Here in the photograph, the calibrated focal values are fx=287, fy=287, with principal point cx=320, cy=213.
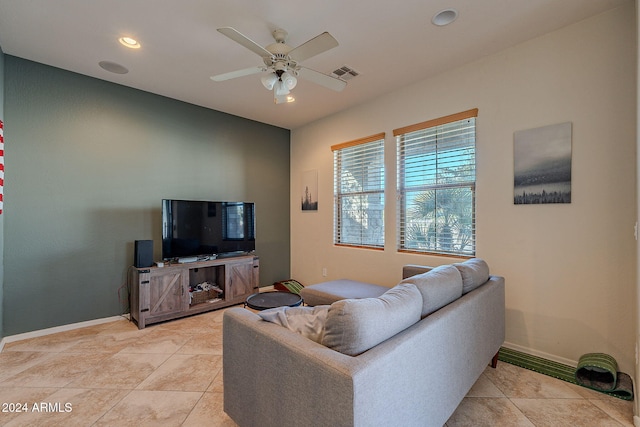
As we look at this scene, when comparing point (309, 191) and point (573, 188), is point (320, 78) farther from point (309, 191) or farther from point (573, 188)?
point (309, 191)

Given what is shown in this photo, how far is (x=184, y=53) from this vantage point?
271 centimetres

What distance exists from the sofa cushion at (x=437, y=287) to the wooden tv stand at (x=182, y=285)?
2.77 meters

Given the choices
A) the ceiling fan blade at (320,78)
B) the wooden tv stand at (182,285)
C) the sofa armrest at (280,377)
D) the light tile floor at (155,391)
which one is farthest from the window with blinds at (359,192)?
the sofa armrest at (280,377)

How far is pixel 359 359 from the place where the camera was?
1.03 m

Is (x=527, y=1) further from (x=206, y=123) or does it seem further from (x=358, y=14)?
(x=206, y=123)

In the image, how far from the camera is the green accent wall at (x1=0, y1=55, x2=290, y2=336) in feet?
9.37

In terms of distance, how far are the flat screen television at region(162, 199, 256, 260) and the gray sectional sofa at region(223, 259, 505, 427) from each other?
7.50 ft

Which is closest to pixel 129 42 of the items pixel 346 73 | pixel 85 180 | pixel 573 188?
Result: pixel 85 180

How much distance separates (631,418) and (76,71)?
549cm

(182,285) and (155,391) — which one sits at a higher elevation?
(182,285)

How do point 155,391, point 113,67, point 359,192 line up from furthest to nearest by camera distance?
point 359,192
point 113,67
point 155,391

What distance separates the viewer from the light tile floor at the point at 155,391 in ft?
5.77

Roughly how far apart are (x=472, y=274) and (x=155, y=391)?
2.37m

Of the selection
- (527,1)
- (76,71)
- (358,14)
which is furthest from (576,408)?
(76,71)
